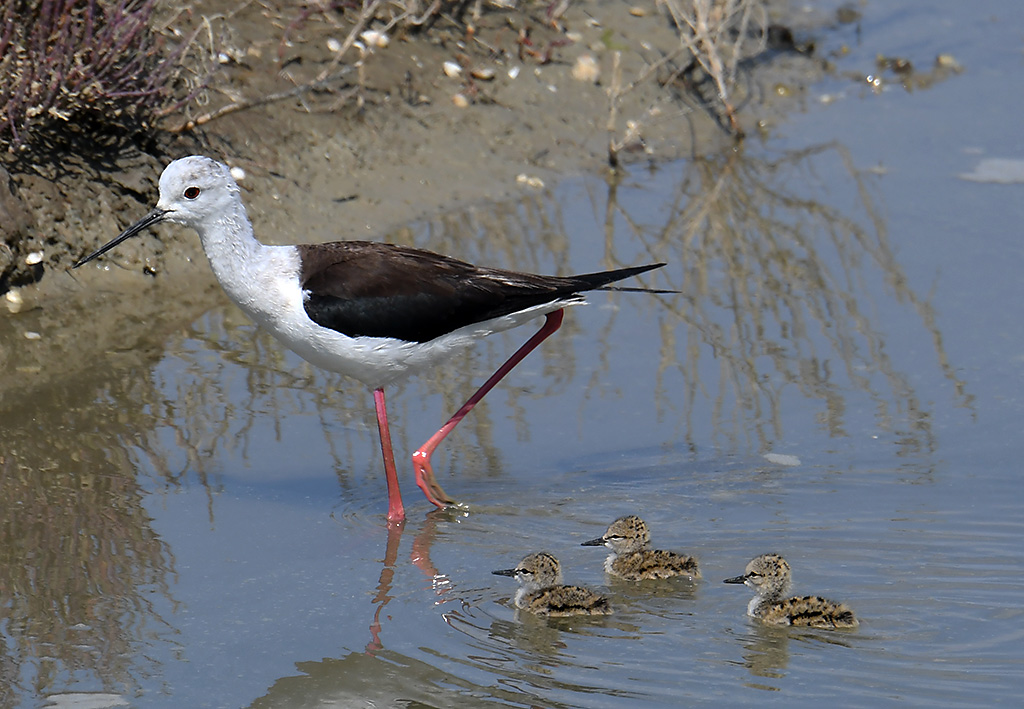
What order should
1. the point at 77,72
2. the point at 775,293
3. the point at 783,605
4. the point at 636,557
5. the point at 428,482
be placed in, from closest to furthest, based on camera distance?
the point at 783,605, the point at 636,557, the point at 428,482, the point at 77,72, the point at 775,293

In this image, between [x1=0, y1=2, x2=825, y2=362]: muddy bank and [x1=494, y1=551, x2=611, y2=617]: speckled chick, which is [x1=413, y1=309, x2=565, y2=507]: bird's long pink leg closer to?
[x1=494, y1=551, x2=611, y2=617]: speckled chick

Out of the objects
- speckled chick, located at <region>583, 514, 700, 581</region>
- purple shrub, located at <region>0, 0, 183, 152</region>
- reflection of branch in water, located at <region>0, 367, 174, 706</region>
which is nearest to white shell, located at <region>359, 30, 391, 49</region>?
purple shrub, located at <region>0, 0, 183, 152</region>

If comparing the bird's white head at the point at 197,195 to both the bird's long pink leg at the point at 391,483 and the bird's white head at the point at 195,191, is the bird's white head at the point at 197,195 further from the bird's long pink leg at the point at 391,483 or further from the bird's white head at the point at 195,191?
the bird's long pink leg at the point at 391,483

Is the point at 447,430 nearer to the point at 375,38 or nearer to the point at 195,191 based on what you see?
the point at 195,191

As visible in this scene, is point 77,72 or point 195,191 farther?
point 77,72

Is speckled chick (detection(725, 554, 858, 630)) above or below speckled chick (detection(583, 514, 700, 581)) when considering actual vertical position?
below

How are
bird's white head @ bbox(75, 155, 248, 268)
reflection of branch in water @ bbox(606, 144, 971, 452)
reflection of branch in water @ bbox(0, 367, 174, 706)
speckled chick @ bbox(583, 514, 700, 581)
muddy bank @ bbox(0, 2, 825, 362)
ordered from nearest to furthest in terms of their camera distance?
reflection of branch in water @ bbox(0, 367, 174, 706), speckled chick @ bbox(583, 514, 700, 581), bird's white head @ bbox(75, 155, 248, 268), reflection of branch in water @ bbox(606, 144, 971, 452), muddy bank @ bbox(0, 2, 825, 362)

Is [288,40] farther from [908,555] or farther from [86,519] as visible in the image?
[908,555]

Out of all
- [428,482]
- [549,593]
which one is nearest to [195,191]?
[428,482]

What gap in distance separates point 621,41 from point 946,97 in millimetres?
2409

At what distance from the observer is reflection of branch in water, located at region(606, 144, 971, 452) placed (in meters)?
6.57

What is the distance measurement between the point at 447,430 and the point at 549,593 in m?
1.33

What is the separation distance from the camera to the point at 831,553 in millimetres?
5363

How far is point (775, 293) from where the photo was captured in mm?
7598
